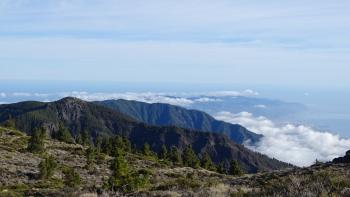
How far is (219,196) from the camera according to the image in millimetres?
16172

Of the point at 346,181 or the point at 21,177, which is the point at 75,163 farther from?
the point at 346,181

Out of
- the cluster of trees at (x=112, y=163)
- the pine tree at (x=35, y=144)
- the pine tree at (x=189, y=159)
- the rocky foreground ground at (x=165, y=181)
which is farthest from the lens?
the pine tree at (x=189, y=159)

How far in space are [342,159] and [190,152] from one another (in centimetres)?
8179

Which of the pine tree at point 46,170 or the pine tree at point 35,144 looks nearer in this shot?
the pine tree at point 46,170

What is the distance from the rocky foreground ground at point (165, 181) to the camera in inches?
661

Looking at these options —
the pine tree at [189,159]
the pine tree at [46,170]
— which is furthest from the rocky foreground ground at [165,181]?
the pine tree at [189,159]

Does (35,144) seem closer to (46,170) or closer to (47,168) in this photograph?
(47,168)

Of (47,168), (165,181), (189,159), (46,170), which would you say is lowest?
(189,159)

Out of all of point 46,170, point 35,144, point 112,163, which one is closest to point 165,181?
point 112,163

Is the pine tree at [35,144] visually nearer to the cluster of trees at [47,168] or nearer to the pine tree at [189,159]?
the cluster of trees at [47,168]

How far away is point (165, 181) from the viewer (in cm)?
3338

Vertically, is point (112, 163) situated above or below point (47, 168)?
above

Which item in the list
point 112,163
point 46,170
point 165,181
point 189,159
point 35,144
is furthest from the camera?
point 189,159

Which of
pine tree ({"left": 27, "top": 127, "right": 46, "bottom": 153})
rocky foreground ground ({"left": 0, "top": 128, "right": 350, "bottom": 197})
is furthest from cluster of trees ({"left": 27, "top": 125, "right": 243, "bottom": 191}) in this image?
rocky foreground ground ({"left": 0, "top": 128, "right": 350, "bottom": 197})
